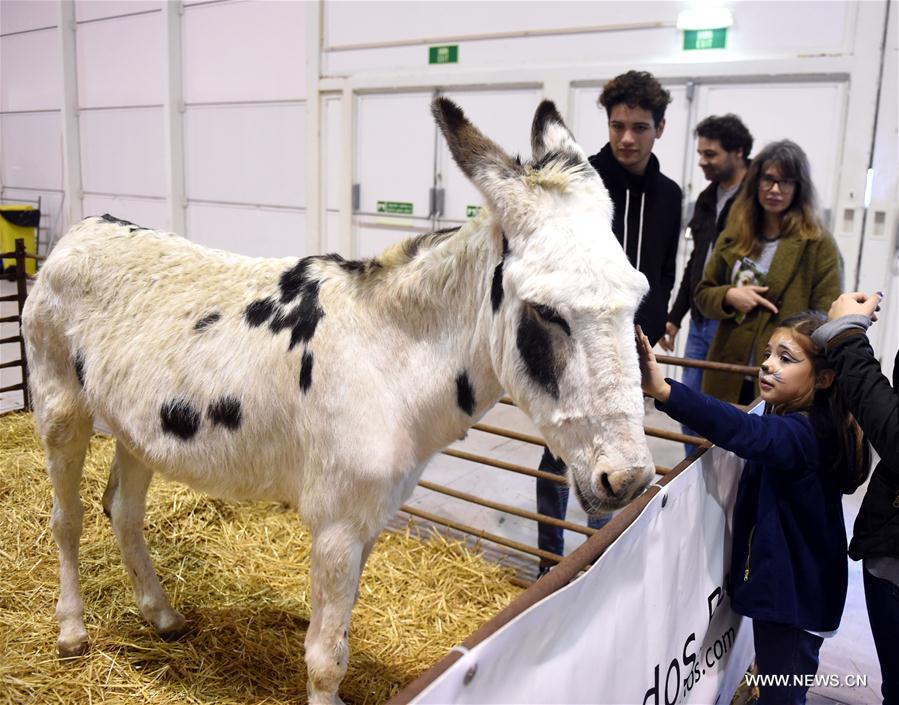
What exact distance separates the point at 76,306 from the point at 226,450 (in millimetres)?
779

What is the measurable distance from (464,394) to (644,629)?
26.9 inches

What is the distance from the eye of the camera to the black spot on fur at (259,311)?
199 cm

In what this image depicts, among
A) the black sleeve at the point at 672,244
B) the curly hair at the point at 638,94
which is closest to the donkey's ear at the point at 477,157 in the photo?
the curly hair at the point at 638,94

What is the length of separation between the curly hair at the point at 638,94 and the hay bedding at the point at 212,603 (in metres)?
2.17

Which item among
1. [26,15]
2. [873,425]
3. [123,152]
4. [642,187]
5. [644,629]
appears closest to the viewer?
[644,629]

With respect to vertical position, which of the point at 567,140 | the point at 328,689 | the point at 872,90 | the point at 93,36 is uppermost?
the point at 93,36

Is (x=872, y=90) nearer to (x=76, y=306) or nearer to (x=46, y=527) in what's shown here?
(x=76, y=306)

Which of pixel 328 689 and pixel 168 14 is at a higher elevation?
pixel 168 14

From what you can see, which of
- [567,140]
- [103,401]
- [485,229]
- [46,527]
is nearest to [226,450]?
[103,401]

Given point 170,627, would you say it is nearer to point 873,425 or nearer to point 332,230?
point 873,425

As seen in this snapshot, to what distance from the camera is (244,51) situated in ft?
31.9

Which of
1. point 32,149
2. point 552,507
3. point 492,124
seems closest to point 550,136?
point 552,507

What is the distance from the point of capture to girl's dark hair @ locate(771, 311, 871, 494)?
1.93 metres

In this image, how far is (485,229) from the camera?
1725mm
